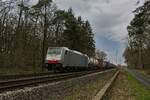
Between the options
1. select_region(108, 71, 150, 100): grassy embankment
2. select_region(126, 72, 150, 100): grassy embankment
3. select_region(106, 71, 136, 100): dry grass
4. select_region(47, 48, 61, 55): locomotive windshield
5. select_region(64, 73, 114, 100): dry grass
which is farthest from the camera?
select_region(47, 48, 61, 55): locomotive windshield

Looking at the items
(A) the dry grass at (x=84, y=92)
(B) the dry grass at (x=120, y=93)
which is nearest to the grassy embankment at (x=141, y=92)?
(B) the dry grass at (x=120, y=93)

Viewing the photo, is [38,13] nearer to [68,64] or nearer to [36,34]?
[36,34]

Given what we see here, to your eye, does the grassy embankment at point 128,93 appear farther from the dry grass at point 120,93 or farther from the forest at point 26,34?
the forest at point 26,34

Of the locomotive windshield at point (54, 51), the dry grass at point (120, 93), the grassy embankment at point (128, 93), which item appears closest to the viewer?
the dry grass at point (120, 93)

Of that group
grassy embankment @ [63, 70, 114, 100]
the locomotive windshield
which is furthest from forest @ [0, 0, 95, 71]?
grassy embankment @ [63, 70, 114, 100]

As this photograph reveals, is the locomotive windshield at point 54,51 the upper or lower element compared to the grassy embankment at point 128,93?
upper

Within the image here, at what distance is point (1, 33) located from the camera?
42469 mm

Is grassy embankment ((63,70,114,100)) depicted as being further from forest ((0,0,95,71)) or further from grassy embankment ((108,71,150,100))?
forest ((0,0,95,71))

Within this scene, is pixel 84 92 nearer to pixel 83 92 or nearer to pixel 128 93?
pixel 83 92

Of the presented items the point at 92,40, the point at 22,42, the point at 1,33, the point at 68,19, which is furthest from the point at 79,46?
the point at 1,33

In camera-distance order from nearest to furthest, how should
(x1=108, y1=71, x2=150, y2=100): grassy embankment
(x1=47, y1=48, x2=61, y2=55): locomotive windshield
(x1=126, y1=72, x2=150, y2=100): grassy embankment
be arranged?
(x1=108, y1=71, x2=150, y2=100): grassy embankment → (x1=126, y1=72, x2=150, y2=100): grassy embankment → (x1=47, y1=48, x2=61, y2=55): locomotive windshield

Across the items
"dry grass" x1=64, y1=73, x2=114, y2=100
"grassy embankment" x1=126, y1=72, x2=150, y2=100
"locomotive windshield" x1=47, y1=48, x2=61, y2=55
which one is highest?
"locomotive windshield" x1=47, y1=48, x2=61, y2=55

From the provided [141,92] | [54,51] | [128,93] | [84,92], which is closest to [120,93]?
[128,93]

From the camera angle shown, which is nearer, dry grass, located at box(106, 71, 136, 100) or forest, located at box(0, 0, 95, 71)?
dry grass, located at box(106, 71, 136, 100)
